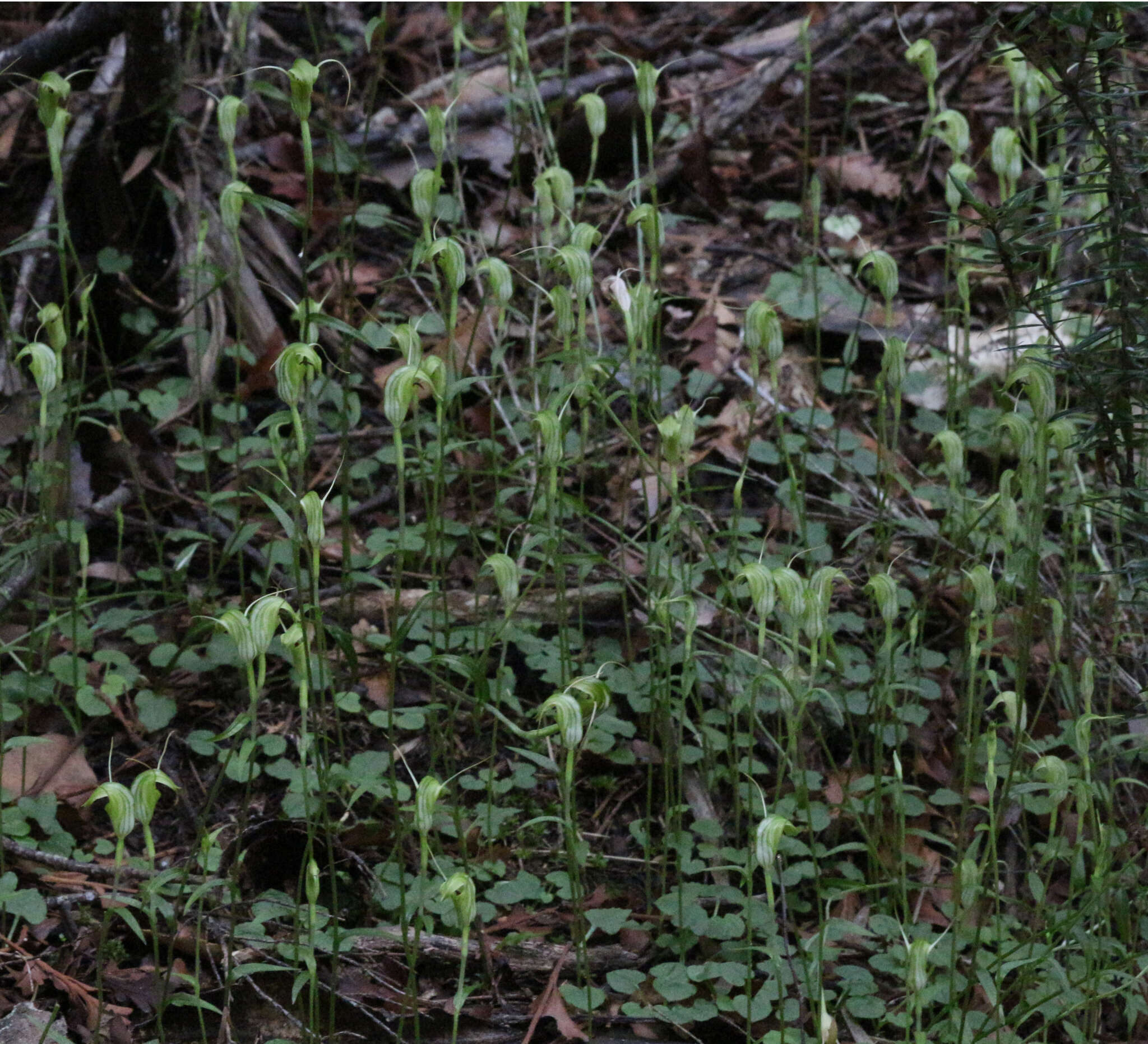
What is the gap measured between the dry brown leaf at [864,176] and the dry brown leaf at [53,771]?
10.6ft

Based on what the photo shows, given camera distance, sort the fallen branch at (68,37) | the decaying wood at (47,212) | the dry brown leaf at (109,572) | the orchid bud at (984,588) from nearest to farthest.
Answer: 1. the orchid bud at (984,588)
2. the dry brown leaf at (109,572)
3. the decaying wood at (47,212)
4. the fallen branch at (68,37)

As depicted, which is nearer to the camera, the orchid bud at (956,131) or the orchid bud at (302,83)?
the orchid bud at (302,83)

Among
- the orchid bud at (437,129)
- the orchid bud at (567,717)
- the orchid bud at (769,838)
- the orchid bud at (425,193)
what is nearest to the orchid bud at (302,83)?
the orchid bud at (425,193)

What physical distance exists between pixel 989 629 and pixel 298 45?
3904 mm

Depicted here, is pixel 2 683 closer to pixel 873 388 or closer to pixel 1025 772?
pixel 1025 772

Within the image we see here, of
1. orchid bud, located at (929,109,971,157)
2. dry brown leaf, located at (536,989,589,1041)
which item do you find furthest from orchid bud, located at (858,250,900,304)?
dry brown leaf, located at (536,989,589,1041)

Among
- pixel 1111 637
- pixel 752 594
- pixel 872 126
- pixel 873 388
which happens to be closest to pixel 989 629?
pixel 752 594

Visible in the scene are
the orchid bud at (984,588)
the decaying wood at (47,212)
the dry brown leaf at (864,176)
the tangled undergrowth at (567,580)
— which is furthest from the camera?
the dry brown leaf at (864,176)

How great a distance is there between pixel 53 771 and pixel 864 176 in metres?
3.43

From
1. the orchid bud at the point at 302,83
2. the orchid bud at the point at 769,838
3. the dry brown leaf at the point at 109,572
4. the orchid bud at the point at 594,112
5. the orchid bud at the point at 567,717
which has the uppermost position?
the orchid bud at the point at 302,83

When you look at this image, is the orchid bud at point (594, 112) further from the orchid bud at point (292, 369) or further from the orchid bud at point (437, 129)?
the orchid bud at point (292, 369)

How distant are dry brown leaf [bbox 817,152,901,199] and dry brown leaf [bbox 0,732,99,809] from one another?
10.6 ft

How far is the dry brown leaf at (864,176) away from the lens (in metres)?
4.45

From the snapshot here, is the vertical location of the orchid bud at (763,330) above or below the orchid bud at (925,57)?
below
